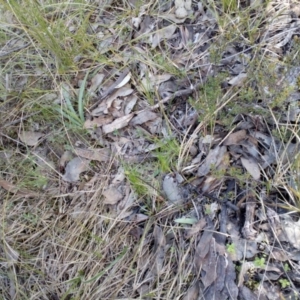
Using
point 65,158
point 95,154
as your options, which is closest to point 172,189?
point 95,154

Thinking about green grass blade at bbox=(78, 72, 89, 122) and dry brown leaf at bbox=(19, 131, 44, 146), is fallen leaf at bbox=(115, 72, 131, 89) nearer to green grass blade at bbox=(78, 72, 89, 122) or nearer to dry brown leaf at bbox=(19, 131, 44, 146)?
green grass blade at bbox=(78, 72, 89, 122)

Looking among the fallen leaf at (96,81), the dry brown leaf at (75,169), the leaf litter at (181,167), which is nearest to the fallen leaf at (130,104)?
the leaf litter at (181,167)

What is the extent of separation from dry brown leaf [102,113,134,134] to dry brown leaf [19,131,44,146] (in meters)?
0.29

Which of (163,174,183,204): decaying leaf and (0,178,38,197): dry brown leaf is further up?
(163,174,183,204): decaying leaf

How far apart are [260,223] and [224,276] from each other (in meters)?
0.21

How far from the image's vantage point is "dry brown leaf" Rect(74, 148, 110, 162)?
1.73m

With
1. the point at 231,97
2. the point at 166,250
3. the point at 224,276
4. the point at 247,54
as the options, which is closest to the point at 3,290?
the point at 166,250

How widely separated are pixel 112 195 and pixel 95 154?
18cm

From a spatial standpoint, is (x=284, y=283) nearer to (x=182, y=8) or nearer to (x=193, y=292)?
(x=193, y=292)

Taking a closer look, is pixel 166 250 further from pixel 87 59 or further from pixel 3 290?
pixel 87 59

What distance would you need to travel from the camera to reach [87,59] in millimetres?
1874

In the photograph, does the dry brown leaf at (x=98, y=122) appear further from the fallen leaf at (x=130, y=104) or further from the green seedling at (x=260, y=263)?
the green seedling at (x=260, y=263)

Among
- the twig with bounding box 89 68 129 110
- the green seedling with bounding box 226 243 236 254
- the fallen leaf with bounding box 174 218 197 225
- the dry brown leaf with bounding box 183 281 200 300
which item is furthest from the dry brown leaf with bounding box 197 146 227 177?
the twig with bounding box 89 68 129 110

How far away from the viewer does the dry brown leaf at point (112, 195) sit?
166cm
